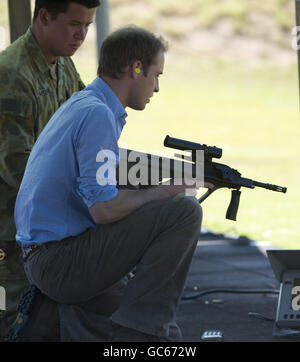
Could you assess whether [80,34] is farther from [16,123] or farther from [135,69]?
[135,69]

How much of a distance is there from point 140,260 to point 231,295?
6.94 feet

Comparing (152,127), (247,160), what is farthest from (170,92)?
(247,160)

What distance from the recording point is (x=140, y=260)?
389cm

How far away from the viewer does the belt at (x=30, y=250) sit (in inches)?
156

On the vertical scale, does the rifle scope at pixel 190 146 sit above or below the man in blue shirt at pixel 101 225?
above

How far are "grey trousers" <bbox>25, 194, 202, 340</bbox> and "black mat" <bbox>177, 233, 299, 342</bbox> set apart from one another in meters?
0.85

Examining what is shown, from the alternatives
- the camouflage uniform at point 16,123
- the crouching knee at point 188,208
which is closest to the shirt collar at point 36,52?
the camouflage uniform at point 16,123

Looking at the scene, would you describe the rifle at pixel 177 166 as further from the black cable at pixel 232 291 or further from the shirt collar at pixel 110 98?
the black cable at pixel 232 291

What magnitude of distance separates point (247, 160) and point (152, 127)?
8.75 metres

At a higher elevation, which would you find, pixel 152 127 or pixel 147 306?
pixel 147 306

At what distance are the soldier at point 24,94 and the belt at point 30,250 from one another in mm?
521

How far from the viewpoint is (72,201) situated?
12.9ft

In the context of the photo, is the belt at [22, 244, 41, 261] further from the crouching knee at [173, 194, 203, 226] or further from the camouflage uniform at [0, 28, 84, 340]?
the crouching knee at [173, 194, 203, 226]
